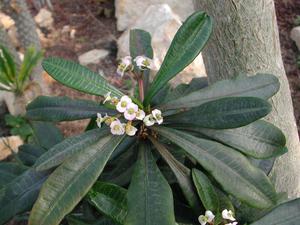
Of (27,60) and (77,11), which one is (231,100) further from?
(77,11)

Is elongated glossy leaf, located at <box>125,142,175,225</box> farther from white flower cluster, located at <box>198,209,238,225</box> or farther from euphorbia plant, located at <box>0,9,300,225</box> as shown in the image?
white flower cluster, located at <box>198,209,238,225</box>

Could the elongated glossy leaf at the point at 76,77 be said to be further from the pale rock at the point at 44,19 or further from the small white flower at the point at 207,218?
the pale rock at the point at 44,19

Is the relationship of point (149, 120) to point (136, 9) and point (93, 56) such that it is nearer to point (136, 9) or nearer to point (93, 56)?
point (93, 56)

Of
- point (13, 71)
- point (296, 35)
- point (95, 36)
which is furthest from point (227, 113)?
point (95, 36)

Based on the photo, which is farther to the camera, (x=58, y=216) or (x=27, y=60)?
(x=27, y=60)

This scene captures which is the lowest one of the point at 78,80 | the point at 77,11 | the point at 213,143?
the point at 213,143

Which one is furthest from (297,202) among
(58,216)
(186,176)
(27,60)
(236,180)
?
(27,60)
